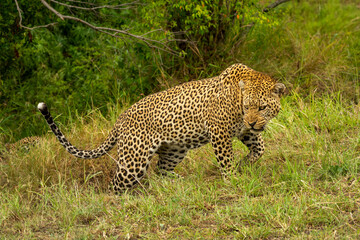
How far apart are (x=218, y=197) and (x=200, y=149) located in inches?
81.4

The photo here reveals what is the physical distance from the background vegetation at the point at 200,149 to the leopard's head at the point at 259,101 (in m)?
0.57

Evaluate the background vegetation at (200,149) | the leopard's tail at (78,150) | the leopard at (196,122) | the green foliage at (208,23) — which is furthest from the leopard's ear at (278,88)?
the green foliage at (208,23)

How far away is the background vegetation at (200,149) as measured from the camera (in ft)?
17.2

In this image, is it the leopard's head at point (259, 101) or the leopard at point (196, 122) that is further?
the leopard at point (196, 122)

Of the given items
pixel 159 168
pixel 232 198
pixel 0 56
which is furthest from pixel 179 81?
pixel 232 198

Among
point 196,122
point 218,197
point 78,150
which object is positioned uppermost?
point 196,122

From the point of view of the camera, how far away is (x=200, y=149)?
7875 mm

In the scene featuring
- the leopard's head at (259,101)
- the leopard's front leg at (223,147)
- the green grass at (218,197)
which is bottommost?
the green grass at (218,197)

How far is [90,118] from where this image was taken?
9.02m

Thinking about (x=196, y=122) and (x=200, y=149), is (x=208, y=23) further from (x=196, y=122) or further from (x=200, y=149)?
(x=196, y=122)

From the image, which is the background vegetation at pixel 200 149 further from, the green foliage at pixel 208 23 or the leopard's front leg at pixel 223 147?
the leopard's front leg at pixel 223 147

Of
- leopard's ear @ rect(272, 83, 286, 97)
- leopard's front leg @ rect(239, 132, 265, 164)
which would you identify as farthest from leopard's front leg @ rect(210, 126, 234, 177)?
leopard's ear @ rect(272, 83, 286, 97)

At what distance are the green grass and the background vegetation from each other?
0.02 metres

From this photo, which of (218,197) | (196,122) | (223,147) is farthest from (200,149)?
(218,197)
